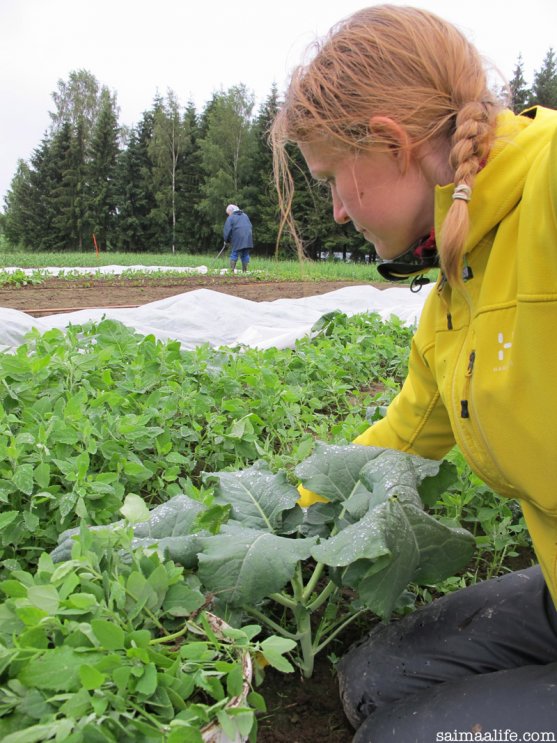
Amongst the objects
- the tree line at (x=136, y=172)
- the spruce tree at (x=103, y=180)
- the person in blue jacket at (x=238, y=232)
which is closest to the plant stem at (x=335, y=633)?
the person in blue jacket at (x=238, y=232)

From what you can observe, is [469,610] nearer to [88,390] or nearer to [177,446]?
[177,446]

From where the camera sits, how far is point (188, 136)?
39.0 m

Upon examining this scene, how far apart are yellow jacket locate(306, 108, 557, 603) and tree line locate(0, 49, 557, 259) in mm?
35442

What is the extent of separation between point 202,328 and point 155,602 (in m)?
4.42

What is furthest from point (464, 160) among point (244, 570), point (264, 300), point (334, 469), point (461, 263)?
point (264, 300)

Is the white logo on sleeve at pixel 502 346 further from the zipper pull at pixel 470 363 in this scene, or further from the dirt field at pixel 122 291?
the dirt field at pixel 122 291

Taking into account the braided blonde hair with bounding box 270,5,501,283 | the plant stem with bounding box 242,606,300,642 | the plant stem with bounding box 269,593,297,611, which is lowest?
the plant stem with bounding box 242,606,300,642

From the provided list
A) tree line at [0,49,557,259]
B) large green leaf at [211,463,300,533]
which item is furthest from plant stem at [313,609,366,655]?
tree line at [0,49,557,259]

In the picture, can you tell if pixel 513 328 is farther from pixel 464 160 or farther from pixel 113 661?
pixel 113 661

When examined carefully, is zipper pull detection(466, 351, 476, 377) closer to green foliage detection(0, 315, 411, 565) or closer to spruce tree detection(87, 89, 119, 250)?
green foliage detection(0, 315, 411, 565)

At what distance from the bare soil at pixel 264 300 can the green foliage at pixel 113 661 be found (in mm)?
380

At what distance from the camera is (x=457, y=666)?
1462mm

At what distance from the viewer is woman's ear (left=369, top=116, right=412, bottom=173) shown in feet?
4.13

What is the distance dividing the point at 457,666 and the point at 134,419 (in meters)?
1.22
